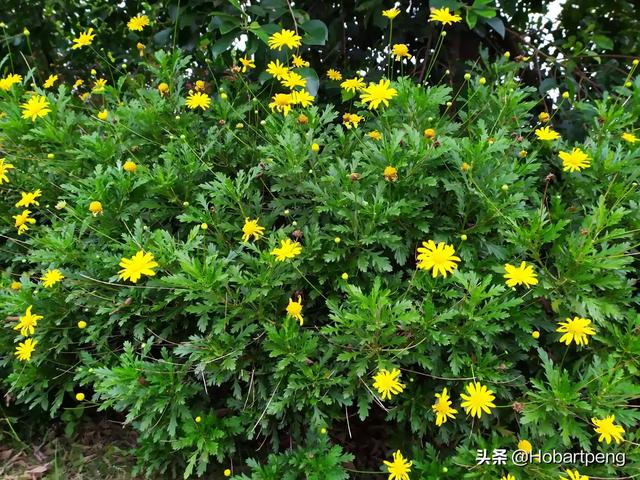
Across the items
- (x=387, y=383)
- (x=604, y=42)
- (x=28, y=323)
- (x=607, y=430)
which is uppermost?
(x=604, y=42)

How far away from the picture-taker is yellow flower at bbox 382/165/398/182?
5.85 ft

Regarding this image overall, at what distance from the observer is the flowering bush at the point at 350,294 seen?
1.70 metres

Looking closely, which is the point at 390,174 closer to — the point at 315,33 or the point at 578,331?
the point at 578,331

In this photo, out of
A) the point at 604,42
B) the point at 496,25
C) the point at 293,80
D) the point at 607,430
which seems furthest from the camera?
the point at 604,42

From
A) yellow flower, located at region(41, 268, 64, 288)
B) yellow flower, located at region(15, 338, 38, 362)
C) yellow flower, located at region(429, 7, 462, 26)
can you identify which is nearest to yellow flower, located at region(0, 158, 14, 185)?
yellow flower, located at region(41, 268, 64, 288)

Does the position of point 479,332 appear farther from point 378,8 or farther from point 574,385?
point 378,8

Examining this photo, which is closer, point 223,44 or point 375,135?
point 375,135

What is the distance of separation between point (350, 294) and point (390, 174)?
0.43 meters

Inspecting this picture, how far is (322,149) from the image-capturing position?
7.25 feet

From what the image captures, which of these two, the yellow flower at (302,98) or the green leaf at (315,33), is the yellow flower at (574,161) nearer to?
the yellow flower at (302,98)

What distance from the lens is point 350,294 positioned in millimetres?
1679

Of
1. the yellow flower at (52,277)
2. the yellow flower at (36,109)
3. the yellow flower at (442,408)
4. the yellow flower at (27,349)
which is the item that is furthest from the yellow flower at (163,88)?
the yellow flower at (442,408)

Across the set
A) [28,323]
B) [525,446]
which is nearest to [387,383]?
[525,446]

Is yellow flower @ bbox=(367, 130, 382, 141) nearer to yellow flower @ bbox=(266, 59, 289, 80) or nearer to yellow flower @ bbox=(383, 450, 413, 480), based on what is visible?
yellow flower @ bbox=(266, 59, 289, 80)
